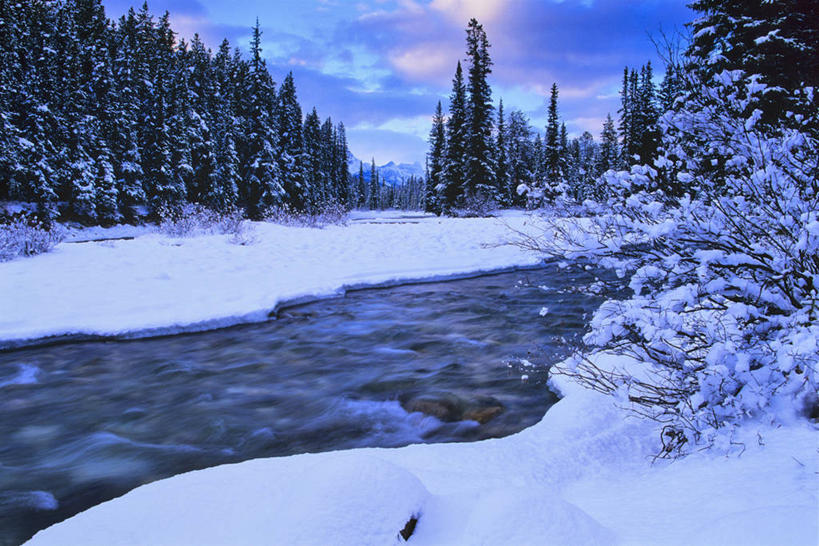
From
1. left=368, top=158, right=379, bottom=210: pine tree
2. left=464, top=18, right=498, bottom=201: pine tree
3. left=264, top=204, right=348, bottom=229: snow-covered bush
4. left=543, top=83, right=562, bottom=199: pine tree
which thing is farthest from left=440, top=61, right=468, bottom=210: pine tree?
left=368, top=158, right=379, bottom=210: pine tree

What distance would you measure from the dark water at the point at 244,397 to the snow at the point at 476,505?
4.04 ft

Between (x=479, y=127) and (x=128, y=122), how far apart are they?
24693mm

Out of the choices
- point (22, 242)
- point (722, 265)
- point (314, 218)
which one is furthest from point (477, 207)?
point (722, 265)

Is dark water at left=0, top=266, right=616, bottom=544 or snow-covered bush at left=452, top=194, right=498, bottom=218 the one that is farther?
snow-covered bush at left=452, top=194, right=498, bottom=218

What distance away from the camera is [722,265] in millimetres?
2631

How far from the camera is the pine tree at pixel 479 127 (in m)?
34.6

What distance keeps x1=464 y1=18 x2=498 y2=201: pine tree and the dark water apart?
27762 millimetres

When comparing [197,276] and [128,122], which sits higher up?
[128,122]

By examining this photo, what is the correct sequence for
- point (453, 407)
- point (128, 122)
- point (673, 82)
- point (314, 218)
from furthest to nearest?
point (128, 122) → point (314, 218) → point (453, 407) → point (673, 82)

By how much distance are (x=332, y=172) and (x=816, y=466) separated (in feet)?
223

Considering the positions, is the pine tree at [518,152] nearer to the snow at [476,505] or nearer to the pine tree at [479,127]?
the pine tree at [479,127]

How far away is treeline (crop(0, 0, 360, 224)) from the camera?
25.5 metres

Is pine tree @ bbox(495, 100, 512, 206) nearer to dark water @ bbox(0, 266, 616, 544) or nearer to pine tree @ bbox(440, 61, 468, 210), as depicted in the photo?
pine tree @ bbox(440, 61, 468, 210)

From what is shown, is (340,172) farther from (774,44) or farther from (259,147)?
(774,44)
